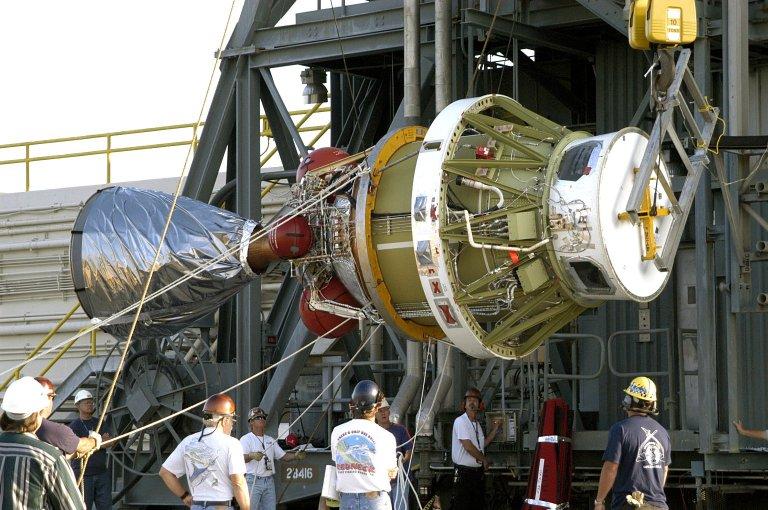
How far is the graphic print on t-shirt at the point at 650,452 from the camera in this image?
900cm

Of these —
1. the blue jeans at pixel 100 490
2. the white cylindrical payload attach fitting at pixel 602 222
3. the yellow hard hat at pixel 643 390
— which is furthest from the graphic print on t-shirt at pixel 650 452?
the blue jeans at pixel 100 490

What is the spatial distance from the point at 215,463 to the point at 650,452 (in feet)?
9.90

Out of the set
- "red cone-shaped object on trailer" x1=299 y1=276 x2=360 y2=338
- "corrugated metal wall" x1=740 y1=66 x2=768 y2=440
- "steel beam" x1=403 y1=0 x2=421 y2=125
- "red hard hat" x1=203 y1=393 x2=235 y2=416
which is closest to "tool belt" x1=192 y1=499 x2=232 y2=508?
"red hard hat" x1=203 y1=393 x2=235 y2=416

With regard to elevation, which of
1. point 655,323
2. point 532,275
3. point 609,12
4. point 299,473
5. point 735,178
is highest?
point 609,12

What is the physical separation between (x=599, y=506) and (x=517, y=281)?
1688 millimetres

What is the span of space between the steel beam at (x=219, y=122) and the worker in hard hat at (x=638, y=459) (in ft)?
23.1

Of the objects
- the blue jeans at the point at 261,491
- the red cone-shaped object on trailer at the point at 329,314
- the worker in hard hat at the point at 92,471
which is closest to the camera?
the red cone-shaped object on trailer at the point at 329,314

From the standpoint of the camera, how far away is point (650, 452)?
902cm

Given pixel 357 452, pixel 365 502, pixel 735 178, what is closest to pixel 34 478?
pixel 357 452

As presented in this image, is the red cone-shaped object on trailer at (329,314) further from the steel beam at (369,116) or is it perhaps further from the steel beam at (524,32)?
the steel beam at (369,116)

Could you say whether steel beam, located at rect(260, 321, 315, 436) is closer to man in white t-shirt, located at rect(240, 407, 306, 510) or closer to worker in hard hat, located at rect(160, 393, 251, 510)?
man in white t-shirt, located at rect(240, 407, 306, 510)

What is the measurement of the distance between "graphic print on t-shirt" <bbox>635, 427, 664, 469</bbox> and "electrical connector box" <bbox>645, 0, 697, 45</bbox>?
2.84 meters

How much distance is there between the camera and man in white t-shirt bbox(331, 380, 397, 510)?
8.57 m

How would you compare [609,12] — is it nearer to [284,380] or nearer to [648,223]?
[648,223]
